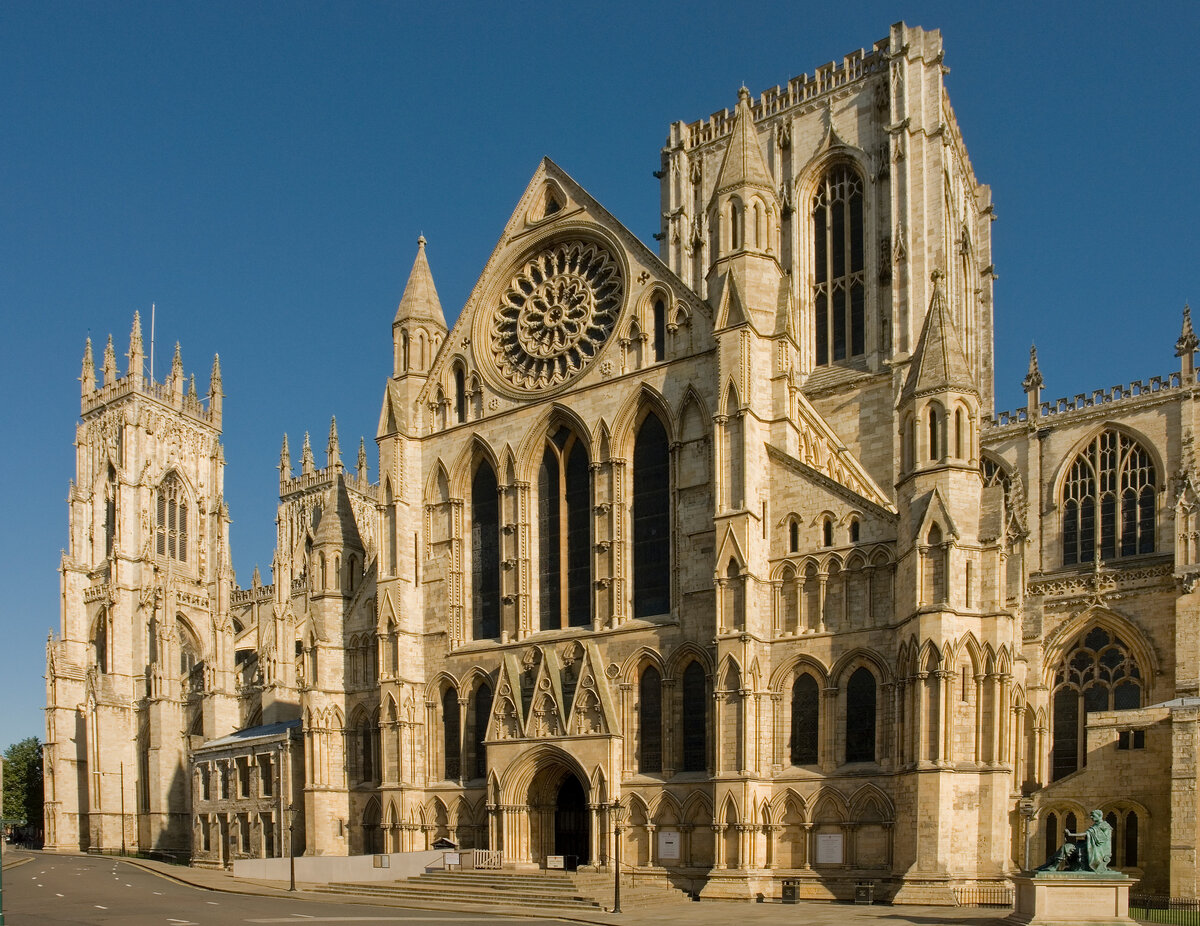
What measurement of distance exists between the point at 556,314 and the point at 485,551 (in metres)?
8.09

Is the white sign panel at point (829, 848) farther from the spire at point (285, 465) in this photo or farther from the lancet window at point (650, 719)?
the spire at point (285, 465)

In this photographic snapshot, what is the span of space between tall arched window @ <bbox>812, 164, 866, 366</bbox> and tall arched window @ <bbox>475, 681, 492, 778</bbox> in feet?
60.0

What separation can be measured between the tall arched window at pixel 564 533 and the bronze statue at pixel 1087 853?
16.4 metres

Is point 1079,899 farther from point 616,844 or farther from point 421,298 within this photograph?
point 421,298

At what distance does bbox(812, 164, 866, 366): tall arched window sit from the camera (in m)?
47.0

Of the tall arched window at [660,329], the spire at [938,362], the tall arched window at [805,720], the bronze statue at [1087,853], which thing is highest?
the tall arched window at [660,329]

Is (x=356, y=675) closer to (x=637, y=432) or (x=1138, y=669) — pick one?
(x=637, y=432)

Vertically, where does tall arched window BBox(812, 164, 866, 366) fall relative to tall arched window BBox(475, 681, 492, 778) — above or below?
above

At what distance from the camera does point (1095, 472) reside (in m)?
47.7

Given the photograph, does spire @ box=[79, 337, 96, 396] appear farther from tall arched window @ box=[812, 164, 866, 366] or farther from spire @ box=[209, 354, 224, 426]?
tall arched window @ box=[812, 164, 866, 366]

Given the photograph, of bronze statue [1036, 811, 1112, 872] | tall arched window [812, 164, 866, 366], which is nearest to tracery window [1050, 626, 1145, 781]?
tall arched window [812, 164, 866, 366]

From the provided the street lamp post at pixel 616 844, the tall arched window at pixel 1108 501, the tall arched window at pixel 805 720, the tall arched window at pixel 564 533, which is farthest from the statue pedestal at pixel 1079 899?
the tall arched window at pixel 1108 501

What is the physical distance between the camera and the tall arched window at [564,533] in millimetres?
37969

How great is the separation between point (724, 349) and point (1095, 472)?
20.6 meters
